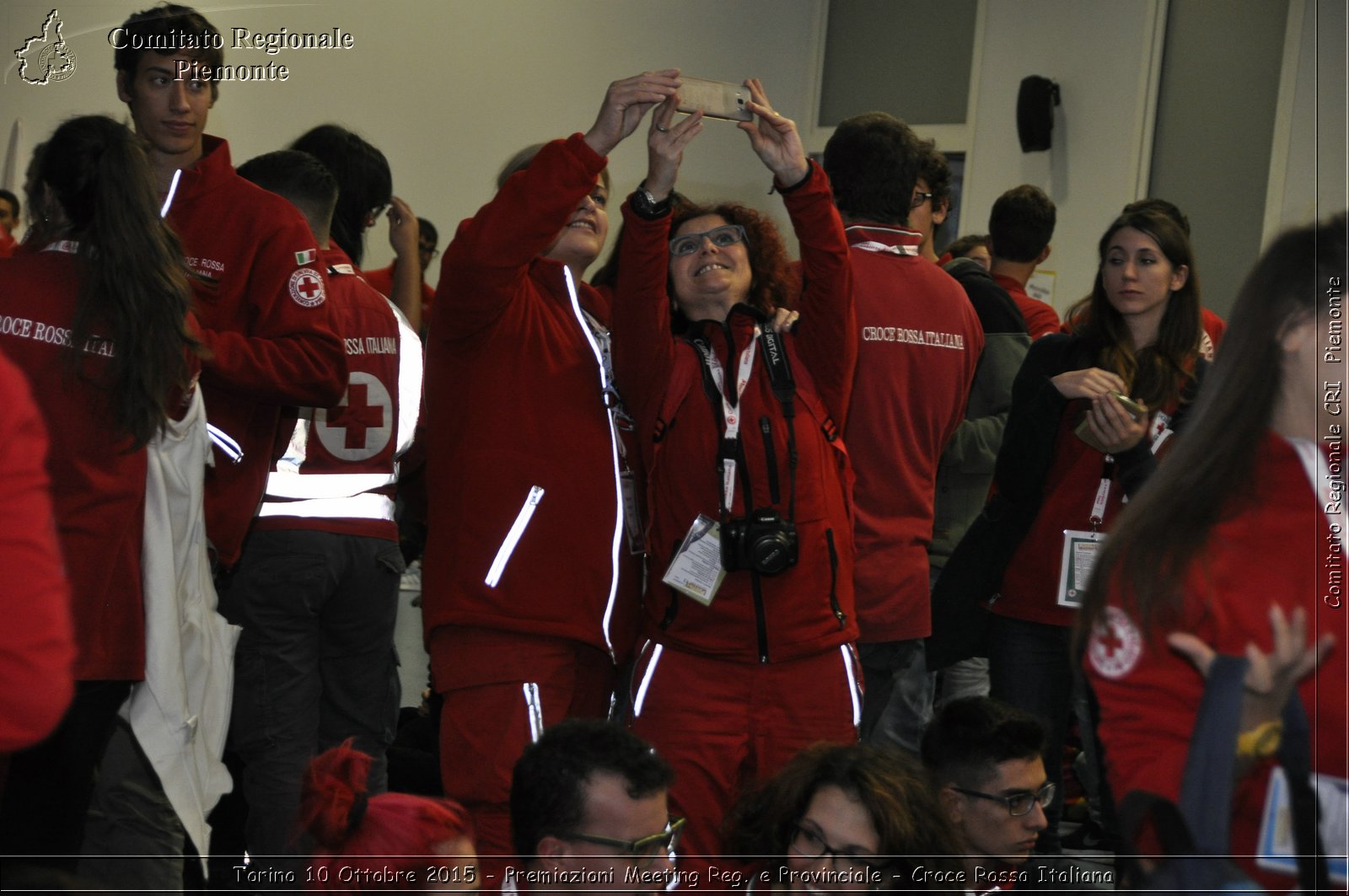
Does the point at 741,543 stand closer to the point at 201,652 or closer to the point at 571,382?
the point at 571,382

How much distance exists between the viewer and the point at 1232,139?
703 centimetres

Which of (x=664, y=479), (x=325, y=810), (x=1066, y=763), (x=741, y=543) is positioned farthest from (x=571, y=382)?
(x=1066, y=763)

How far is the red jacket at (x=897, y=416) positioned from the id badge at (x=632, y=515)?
0.56 m

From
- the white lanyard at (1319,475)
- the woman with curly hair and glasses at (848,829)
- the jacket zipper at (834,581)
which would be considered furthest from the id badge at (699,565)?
the white lanyard at (1319,475)

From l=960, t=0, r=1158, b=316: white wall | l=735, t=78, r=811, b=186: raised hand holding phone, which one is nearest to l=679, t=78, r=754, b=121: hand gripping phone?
l=735, t=78, r=811, b=186: raised hand holding phone

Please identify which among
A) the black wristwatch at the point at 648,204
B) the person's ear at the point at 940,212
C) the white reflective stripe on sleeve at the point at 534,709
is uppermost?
the person's ear at the point at 940,212

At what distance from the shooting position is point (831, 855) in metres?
2.24

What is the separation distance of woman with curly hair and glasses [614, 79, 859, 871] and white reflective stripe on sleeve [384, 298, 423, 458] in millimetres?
882

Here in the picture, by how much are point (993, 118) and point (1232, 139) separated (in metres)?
1.37

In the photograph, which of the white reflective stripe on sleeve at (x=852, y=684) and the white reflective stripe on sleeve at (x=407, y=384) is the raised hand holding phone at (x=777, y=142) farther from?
the white reflective stripe on sleeve at (x=407, y=384)

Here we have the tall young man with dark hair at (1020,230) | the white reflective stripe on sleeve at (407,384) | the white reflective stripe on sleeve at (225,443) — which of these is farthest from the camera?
the tall young man with dark hair at (1020,230)

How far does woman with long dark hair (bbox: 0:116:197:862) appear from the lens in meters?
2.31

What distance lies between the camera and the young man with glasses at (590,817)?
2156mm

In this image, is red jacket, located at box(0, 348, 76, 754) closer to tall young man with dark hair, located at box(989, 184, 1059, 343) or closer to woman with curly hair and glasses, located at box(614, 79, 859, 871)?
woman with curly hair and glasses, located at box(614, 79, 859, 871)
